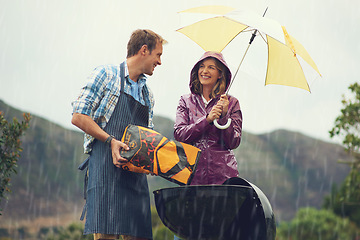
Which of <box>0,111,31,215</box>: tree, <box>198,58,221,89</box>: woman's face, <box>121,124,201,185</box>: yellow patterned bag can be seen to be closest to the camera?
<box>121,124,201,185</box>: yellow patterned bag

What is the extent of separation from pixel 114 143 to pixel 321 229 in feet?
57.5

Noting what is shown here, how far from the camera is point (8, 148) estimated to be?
176 inches

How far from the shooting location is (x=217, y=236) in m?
2.22

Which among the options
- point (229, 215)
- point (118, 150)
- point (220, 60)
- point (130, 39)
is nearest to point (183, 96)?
point (220, 60)

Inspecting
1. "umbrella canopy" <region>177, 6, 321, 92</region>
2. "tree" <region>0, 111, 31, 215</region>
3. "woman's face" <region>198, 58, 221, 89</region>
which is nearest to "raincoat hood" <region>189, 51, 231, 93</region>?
"woman's face" <region>198, 58, 221, 89</region>

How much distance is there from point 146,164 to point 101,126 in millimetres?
361

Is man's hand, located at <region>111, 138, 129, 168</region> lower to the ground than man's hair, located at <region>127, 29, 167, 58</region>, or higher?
lower

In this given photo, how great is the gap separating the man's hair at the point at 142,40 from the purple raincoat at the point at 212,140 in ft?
1.48

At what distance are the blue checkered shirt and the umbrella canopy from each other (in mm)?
736

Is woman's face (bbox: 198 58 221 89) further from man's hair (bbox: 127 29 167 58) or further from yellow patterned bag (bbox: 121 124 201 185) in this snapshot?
yellow patterned bag (bbox: 121 124 201 185)

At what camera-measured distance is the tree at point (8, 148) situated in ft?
14.3

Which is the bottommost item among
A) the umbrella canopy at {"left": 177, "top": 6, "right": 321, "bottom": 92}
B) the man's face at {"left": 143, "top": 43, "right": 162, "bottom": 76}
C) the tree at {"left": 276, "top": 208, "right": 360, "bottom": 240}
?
the tree at {"left": 276, "top": 208, "right": 360, "bottom": 240}

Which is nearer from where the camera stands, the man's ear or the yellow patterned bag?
the yellow patterned bag

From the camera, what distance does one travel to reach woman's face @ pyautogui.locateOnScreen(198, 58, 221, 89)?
9.39 ft
